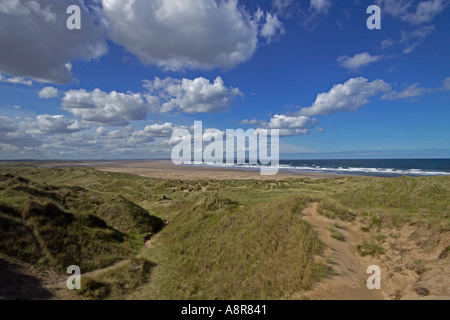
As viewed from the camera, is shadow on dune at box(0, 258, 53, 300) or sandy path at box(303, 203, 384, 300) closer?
sandy path at box(303, 203, 384, 300)

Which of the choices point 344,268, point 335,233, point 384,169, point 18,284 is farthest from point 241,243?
point 384,169

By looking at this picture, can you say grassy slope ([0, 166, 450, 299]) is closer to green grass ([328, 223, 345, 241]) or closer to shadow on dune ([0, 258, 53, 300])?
shadow on dune ([0, 258, 53, 300])

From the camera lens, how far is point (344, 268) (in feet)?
29.1

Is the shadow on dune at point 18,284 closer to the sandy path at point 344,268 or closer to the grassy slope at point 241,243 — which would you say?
the grassy slope at point 241,243

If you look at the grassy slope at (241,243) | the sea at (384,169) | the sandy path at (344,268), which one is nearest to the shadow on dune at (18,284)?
the grassy slope at (241,243)

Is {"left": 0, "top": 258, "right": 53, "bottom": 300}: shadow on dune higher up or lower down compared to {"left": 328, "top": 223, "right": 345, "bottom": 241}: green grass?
lower down

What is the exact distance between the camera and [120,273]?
11.1m

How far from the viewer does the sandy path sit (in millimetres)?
7488

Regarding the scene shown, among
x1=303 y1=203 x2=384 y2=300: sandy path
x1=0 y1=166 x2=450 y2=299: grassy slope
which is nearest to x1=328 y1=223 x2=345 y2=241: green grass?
x1=303 y1=203 x2=384 y2=300: sandy path

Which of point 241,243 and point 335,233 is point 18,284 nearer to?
point 241,243

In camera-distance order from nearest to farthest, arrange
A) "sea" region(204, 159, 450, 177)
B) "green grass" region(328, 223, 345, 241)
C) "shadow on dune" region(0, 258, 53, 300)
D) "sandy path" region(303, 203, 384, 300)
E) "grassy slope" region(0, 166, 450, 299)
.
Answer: "sandy path" region(303, 203, 384, 300) < "shadow on dune" region(0, 258, 53, 300) < "grassy slope" region(0, 166, 450, 299) < "green grass" region(328, 223, 345, 241) < "sea" region(204, 159, 450, 177)
